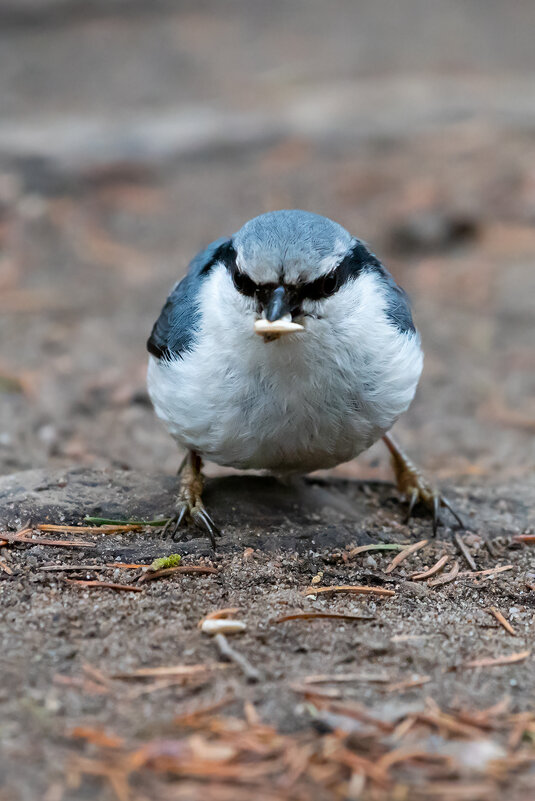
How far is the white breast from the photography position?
123 inches

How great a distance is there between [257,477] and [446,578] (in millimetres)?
1139

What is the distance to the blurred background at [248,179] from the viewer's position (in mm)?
5531

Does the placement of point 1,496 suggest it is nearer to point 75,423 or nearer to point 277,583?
point 277,583

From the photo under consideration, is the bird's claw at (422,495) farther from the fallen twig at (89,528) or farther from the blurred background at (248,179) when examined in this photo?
the fallen twig at (89,528)

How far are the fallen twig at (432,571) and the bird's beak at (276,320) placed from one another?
106 centimetres

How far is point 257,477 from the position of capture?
403 cm

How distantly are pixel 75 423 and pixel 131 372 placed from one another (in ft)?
2.56

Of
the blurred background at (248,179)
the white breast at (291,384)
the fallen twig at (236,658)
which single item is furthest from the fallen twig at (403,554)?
the blurred background at (248,179)

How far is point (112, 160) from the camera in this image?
8.87m

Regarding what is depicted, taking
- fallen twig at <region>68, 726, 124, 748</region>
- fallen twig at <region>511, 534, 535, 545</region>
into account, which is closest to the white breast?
fallen twig at <region>511, 534, 535, 545</region>

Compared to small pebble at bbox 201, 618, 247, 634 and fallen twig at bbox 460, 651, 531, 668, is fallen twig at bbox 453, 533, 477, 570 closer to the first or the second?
fallen twig at bbox 460, 651, 531, 668

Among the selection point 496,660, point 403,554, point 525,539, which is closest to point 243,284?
point 403,554

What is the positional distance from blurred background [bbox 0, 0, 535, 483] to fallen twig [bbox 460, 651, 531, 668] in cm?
205

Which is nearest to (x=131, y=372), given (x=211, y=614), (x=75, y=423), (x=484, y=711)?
(x=75, y=423)
